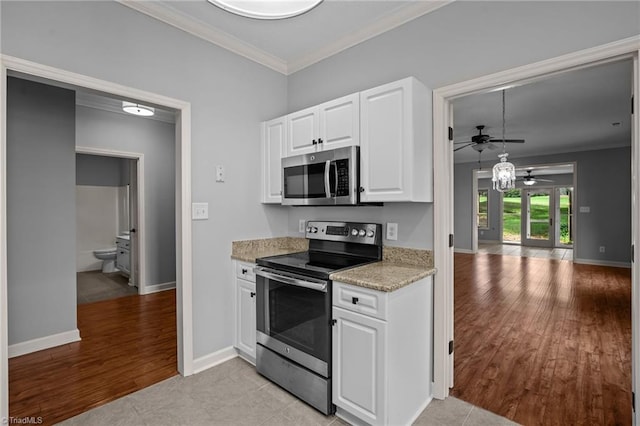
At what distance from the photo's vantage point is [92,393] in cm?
221

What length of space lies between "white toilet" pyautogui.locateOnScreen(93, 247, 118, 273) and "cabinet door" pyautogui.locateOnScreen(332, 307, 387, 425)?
19.4ft

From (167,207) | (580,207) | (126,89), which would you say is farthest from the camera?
(580,207)

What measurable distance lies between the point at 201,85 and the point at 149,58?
40 centimetres

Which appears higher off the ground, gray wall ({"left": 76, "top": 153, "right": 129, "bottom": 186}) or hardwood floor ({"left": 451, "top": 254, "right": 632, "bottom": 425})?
gray wall ({"left": 76, "top": 153, "right": 129, "bottom": 186})

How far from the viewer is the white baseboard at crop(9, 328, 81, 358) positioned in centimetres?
278

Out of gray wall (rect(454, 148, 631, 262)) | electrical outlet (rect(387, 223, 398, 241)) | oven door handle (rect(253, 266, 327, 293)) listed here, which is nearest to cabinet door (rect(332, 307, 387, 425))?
oven door handle (rect(253, 266, 327, 293))

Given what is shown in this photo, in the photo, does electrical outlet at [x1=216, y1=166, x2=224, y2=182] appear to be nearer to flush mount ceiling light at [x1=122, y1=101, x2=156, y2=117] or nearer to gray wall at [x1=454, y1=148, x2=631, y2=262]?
flush mount ceiling light at [x1=122, y1=101, x2=156, y2=117]

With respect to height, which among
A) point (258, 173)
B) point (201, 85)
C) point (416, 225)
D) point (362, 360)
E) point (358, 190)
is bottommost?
point (362, 360)

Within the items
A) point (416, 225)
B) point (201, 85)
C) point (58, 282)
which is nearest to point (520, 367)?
point (416, 225)

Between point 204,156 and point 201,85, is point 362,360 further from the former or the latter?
point 201,85

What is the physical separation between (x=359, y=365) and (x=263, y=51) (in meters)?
2.70

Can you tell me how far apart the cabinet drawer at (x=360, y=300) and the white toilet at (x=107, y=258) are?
234 inches

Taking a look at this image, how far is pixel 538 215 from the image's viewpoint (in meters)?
11.1

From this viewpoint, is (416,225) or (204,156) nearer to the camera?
(416,225)
